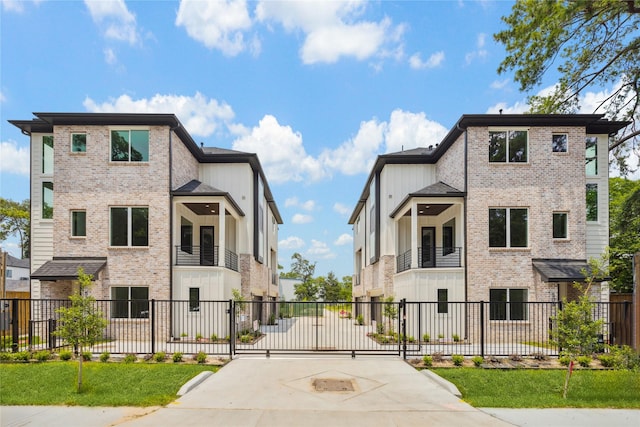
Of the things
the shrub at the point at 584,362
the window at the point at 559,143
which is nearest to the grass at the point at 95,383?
the shrub at the point at 584,362

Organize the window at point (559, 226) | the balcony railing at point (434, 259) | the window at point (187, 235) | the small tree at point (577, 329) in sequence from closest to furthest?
the small tree at point (577, 329)
the window at point (559, 226)
the balcony railing at point (434, 259)
the window at point (187, 235)

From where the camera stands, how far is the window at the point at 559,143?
17875mm

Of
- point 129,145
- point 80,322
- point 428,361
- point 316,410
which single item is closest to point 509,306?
point 428,361

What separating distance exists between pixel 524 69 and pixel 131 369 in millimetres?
13982

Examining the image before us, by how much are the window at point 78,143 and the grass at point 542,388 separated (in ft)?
50.2

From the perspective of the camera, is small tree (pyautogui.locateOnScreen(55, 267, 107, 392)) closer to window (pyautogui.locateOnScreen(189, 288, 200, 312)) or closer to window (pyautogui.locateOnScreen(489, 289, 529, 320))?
window (pyautogui.locateOnScreen(189, 288, 200, 312))

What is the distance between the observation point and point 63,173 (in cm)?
1762

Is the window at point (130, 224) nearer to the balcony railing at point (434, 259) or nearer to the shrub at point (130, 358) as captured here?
the shrub at point (130, 358)

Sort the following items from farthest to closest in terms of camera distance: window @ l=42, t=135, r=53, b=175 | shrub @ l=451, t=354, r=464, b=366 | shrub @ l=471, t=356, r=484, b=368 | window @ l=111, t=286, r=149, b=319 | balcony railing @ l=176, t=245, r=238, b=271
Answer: window @ l=42, t=135, r=53, b=175, balcony railing @ l=176, t=245, r=238, b=271, window @ l=111, t=286, r=149, b=319, shrub @ l=451, t=354, r=464, b=366, shrub @ l=471, t=356, r=484, b=368

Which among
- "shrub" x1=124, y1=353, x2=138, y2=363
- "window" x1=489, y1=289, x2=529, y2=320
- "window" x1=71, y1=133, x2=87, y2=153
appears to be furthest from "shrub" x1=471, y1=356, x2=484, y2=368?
"window" x1=71, y1=133, x2=87, y2=153

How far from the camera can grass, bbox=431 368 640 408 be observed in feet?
27.6

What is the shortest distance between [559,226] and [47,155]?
21.5 meters

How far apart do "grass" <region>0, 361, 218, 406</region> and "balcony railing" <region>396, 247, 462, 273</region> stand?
37.1 ft

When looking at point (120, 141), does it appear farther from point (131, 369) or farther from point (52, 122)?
point (131, 369)
